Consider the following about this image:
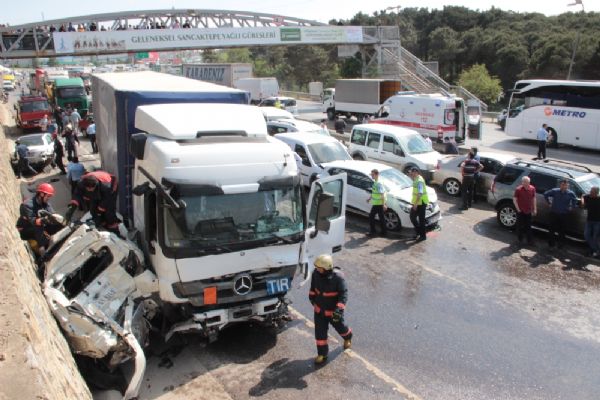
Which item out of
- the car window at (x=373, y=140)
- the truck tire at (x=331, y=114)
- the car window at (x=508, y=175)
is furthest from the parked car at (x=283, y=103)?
the car window at (x=508, y=175)

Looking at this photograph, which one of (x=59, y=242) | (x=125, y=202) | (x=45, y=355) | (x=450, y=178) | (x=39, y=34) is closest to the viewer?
(x=45, y=355)

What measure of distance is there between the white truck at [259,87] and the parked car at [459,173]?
23.3 meters

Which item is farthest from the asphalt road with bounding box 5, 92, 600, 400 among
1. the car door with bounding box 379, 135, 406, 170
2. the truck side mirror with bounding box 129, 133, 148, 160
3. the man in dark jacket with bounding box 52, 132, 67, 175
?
the man in dark jacket with bounding box 52, 132, 67, 175

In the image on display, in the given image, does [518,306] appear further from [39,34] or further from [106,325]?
[39,34]

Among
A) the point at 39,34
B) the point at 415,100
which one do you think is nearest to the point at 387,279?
the point at 415,100

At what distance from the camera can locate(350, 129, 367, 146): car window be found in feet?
58.6

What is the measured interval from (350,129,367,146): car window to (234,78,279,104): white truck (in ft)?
68.3

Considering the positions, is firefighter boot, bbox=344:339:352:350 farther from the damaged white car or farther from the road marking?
the damaged white car

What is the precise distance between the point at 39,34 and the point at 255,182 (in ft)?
106

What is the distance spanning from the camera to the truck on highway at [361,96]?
30797 mm

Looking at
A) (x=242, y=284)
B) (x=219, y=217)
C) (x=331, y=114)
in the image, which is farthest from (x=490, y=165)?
(x=331, y=114)

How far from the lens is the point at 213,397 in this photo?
20.0ft

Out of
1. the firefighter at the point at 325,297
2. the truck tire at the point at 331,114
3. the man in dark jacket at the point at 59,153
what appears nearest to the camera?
the firefighter at the point at 325,297

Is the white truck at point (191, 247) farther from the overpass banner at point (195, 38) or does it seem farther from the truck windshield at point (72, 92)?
the overpass banner at point (195, 38)
